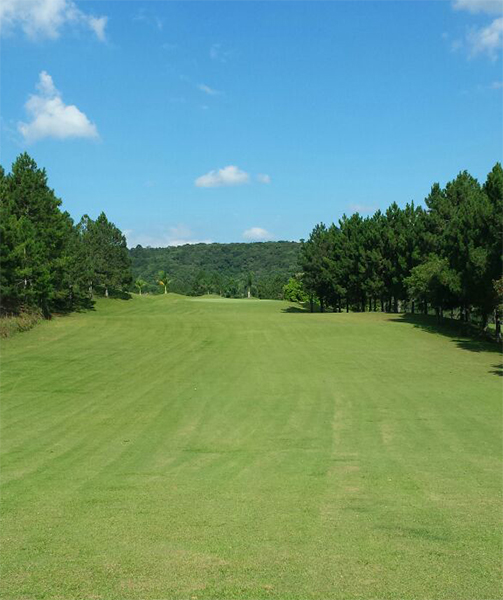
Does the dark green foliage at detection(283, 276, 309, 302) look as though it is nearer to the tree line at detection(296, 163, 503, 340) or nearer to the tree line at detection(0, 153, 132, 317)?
the tree line at detection(296, 163, 503, 340)

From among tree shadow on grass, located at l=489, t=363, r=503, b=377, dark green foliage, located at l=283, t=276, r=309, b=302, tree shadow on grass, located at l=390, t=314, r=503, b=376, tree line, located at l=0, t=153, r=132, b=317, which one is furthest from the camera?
dark green foliage, located at l=283, t=276, r=309, b=302

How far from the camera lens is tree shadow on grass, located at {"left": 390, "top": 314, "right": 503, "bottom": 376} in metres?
36.8

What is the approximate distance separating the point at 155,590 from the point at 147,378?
20.0m

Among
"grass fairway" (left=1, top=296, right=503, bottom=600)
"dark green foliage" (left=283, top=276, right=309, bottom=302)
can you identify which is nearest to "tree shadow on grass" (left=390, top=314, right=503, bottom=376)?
"grass fairway" (left=1, top=296, right=503, bottom=600)

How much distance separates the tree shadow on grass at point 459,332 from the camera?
3678 centimetres

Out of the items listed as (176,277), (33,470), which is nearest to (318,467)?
(33,470)

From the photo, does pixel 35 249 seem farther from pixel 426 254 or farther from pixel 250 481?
pixel 250 481

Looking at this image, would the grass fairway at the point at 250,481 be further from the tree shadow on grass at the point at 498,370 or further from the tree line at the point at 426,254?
the tree line at the point at 426,254

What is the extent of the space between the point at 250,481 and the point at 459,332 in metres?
39.1

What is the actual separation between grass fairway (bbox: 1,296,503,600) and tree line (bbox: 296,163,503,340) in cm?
1271

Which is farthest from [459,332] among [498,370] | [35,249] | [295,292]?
[295,292]

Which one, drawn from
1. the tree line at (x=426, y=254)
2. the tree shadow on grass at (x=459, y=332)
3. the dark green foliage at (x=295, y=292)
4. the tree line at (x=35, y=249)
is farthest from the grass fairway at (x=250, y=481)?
the dark green foliage at (x=295, y=292)

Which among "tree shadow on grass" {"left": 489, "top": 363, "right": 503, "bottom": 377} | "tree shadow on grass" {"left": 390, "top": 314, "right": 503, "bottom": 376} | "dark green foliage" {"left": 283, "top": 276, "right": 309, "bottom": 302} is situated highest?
"dark green foliage" {"left": 283, "top": 276, "right": 309, "bottom": 302}

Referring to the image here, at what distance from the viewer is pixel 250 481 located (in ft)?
32.9
